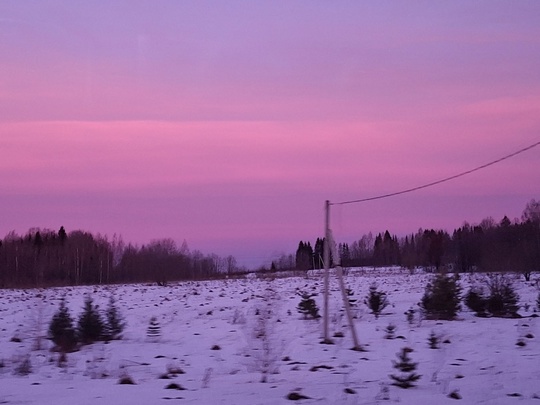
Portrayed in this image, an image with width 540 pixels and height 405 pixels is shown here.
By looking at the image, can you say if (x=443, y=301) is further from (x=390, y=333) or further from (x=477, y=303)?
(x=390, y=333)

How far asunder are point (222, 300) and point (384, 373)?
19.8 metres

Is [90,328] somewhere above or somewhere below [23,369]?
above

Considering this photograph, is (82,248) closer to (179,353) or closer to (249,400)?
(179,353)

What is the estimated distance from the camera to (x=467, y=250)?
7388cm

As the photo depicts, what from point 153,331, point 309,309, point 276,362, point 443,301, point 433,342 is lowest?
point 276,362

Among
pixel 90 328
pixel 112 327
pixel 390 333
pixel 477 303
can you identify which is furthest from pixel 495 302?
pixel 90 328

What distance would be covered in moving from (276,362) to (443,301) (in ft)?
28.7

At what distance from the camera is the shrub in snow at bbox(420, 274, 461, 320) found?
20.3 meters

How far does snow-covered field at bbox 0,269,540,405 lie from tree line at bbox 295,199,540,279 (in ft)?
9.04

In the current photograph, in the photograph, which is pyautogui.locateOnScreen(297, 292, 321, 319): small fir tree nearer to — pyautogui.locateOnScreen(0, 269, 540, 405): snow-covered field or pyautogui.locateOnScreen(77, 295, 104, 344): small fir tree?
pyautogui.locateOnScreen(0, 269, 540, 405): snow-covered field

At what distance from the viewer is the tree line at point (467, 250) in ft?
→ 129

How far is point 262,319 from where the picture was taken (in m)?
21.2

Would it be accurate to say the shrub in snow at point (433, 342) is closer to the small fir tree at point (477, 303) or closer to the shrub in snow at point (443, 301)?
the shrub in snow at point (443, 301)

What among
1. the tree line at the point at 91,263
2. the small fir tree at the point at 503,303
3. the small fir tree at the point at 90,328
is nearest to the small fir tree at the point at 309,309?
the small fir tree at the point at 503,303
